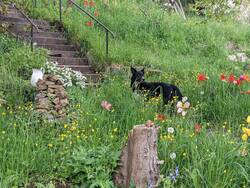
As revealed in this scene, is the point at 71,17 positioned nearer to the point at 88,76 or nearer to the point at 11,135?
the point at 88,76

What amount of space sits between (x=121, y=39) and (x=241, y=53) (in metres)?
4.20

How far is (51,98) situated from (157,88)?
221cm

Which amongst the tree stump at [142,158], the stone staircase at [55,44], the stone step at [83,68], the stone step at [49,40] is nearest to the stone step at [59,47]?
the stone staircase at [55,44]

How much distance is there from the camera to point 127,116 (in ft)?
17.3

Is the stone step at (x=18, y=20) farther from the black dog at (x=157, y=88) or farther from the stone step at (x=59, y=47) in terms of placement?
the black dog at (x=157, y=88)

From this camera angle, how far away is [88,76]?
10016 mm

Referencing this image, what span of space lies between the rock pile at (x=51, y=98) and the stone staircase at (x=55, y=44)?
3.66 m

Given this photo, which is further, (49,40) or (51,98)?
(49,40)

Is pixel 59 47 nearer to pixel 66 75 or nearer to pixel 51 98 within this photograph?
pixel 66 75

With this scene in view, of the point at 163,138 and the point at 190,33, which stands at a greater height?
the point at 190,33

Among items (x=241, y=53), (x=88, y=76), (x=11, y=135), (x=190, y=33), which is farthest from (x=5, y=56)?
(x=241, y=53)

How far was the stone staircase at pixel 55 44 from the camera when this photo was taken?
34.5ft

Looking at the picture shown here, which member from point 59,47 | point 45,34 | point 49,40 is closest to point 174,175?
point 59,47

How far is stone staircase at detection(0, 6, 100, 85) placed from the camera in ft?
34.5
